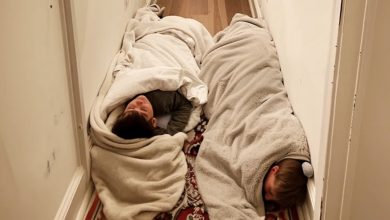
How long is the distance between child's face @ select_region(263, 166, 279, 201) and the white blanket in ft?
0.89

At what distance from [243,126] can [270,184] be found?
29 centimetres

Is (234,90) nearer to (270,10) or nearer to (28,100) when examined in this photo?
(270,10)

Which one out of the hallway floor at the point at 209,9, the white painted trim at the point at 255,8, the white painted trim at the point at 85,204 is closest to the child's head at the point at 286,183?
the white painted trim at the point at 85,204

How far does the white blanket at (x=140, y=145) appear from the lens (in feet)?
5.52

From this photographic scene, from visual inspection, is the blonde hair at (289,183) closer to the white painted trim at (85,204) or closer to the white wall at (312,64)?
the white wall at (312,64)

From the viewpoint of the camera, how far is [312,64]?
159 cm

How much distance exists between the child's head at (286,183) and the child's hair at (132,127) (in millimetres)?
424

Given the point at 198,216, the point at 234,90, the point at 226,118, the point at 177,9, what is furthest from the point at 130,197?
the point at 177,9

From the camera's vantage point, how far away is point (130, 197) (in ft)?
5.56

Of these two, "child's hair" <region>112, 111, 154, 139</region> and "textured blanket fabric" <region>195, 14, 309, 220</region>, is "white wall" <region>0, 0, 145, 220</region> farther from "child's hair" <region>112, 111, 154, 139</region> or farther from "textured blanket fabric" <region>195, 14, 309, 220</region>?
"textured blanket fabric" <region>195, 14, 309, 220</region>

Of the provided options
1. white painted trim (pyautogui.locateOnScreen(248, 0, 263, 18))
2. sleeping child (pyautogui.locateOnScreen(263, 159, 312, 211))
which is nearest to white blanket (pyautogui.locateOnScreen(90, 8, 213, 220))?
sleeping child (pyautogui.locateOnScreen(263, 159, 312, 211))

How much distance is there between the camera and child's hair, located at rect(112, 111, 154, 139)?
175 cm

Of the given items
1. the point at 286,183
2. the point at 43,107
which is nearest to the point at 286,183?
the point at 286,183

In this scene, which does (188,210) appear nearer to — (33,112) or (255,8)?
(33,112)
